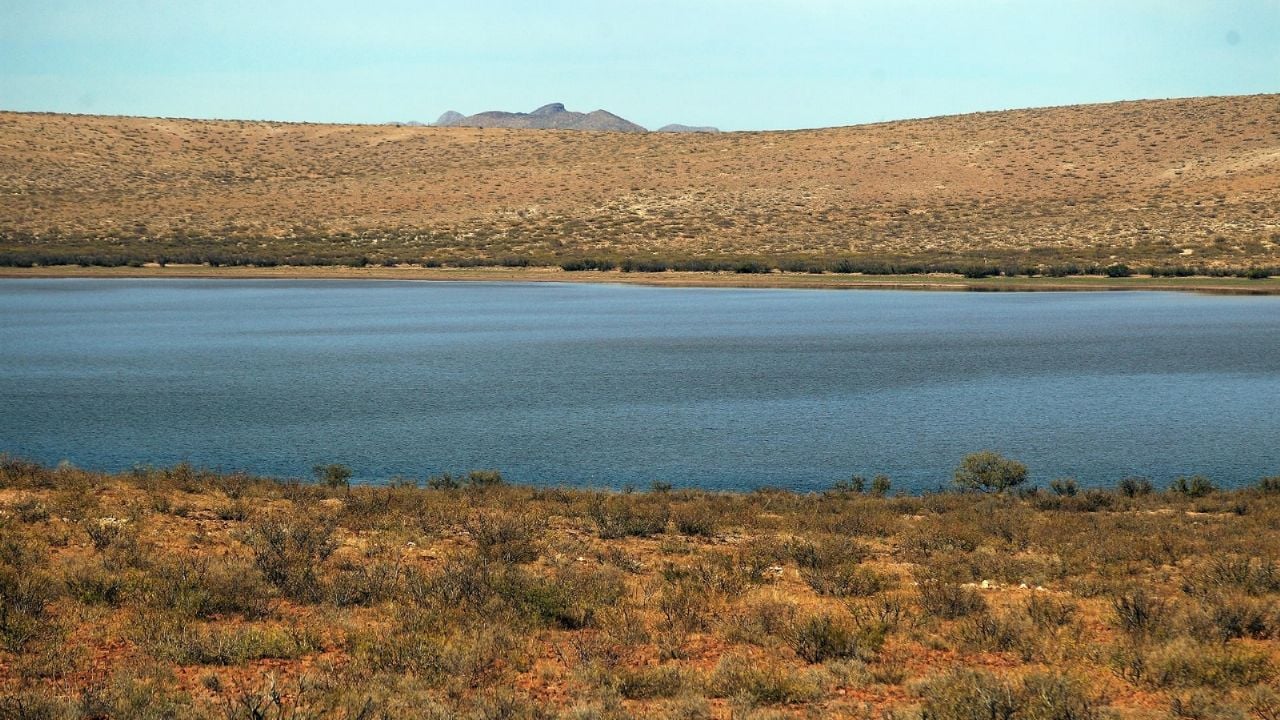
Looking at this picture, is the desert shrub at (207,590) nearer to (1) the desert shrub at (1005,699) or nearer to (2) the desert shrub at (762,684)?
(2) the desert shrub at (762,684)

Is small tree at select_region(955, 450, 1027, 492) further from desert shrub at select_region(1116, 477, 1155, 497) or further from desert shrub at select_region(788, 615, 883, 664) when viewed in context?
desert shrub at select_region(788, 615, 883, 664)

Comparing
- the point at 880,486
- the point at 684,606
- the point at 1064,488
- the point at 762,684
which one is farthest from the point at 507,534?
the point at 1064,488

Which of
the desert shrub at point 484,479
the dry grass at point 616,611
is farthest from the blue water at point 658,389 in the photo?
the dry grass at point 616,611

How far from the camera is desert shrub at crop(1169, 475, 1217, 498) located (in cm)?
2045

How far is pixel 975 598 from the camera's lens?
1170cm

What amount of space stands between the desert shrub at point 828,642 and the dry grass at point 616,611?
2 cm

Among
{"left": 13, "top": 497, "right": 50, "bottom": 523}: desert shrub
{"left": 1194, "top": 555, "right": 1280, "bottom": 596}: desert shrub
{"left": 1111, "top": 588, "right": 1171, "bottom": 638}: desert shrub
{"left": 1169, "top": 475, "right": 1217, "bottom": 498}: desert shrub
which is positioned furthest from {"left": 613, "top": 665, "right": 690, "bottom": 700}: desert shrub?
{"left": 1169, "top": 475, "right": 1217, "bottom": 498}: desert shrub

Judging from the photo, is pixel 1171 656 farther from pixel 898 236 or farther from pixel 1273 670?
pixel 898 236

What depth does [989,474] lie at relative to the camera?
21703 millimetres

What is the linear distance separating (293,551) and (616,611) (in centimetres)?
446

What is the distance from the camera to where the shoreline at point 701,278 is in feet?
231

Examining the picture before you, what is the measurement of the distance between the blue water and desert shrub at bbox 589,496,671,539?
4059 mm

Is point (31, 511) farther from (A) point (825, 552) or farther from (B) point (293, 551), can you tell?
(A) point (825, 552)

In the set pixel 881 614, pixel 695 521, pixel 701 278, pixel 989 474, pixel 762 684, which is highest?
pixel 701 278
